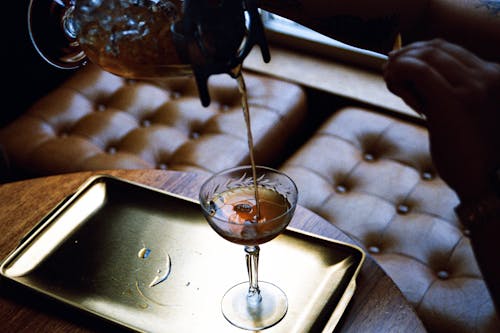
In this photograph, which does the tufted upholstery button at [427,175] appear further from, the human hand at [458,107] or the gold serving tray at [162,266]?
the human hand at [458,107]

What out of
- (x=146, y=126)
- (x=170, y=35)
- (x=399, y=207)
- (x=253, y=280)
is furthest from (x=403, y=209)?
(x=170, y=35)

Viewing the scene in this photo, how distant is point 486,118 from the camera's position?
2.11 ft

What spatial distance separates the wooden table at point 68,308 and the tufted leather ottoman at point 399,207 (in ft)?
0.73

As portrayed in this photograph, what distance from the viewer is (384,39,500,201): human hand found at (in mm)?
637

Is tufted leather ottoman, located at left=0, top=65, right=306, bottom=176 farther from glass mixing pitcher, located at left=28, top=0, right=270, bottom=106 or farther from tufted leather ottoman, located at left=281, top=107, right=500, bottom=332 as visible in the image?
glass mixing pitcher, located at left=28, top=0, right=270, bottom=106

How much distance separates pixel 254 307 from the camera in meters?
0.94

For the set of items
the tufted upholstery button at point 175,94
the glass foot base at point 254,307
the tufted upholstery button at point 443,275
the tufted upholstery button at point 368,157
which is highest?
the glass foot base at point 254,307

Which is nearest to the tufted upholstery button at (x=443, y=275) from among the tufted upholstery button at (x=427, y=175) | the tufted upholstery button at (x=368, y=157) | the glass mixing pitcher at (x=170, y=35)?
the tufted upholstery button at (x=427, y=175)

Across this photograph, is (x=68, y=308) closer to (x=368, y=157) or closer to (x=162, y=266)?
(x=162, y=266)

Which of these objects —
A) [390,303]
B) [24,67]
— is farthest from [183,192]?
[24,67]

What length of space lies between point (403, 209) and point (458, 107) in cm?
85

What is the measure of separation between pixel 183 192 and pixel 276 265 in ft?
0.88

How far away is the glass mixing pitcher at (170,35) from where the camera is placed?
2.26 ft

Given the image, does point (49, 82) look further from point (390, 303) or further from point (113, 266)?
point (390, 303)
